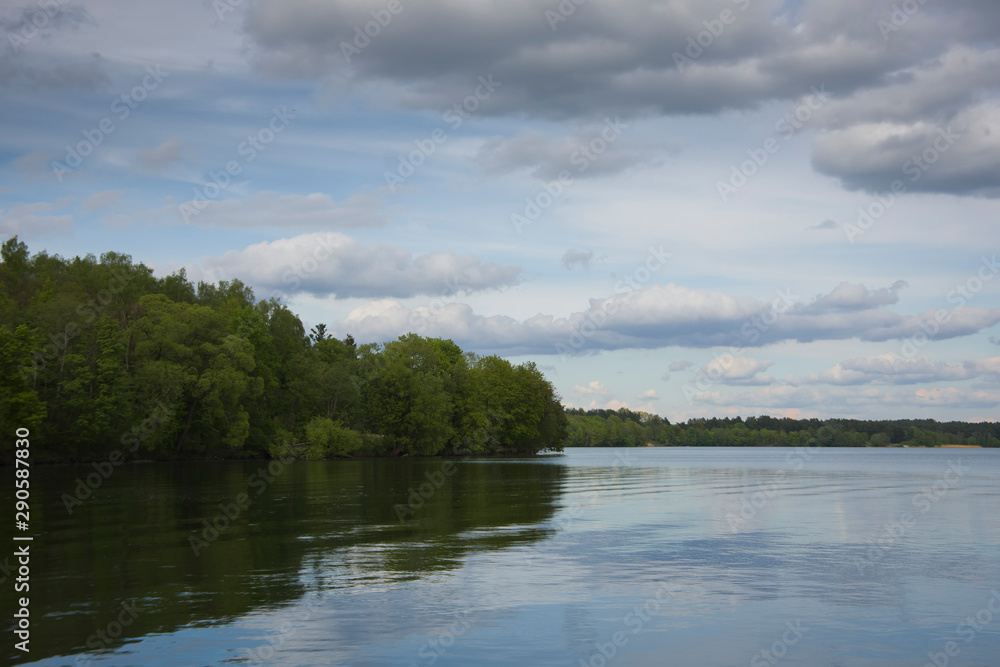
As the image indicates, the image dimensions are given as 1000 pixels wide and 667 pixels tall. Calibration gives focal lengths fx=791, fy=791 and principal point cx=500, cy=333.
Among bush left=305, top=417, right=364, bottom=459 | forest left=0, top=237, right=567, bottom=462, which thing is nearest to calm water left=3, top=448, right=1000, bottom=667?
forest left=0, top=237, right=567, bottom=462

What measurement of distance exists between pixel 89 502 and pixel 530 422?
117 meters

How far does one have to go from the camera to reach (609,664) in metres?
14.7

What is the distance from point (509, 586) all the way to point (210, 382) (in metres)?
84.6

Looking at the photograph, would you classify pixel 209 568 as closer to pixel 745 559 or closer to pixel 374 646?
pixel 374 646

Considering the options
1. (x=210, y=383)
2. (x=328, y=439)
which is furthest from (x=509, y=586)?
(x=328, y=439)

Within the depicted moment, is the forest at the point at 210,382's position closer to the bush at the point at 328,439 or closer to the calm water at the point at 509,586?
the bush at the point at 328,439

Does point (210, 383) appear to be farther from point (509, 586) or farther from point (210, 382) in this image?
point (509, 586)

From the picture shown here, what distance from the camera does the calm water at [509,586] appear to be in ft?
50.5

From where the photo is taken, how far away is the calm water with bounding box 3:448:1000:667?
1539 centimetres

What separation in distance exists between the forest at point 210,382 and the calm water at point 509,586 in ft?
177

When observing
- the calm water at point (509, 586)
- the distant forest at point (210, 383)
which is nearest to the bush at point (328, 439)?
the distant forest at point (210, 383)

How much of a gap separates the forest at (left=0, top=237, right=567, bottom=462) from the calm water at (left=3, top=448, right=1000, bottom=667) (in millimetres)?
53934

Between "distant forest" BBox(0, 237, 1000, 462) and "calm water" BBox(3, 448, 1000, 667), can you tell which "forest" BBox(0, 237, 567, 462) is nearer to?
"distant forest" BBox(0, 237, 1000, 462)

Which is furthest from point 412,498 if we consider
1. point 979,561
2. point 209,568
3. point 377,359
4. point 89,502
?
point 377,359
